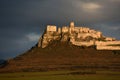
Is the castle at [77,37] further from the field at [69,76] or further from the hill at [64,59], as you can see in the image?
the field at [69,76]

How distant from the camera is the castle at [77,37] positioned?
173 meters

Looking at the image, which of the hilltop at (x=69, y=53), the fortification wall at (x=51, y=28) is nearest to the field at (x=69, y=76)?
the hilltop at (x=69, y=53)

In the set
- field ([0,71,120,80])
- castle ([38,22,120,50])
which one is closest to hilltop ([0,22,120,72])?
castle ([38,22,120,50])

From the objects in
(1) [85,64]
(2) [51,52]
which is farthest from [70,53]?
(1) [85,64]

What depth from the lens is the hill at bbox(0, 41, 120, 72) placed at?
137000 millimetres

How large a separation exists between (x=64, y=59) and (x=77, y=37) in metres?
30.2

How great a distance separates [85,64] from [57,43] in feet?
121

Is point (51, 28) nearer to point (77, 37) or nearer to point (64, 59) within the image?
point (77, 37)

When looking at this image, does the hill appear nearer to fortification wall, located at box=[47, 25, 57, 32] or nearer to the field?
fortification wall, located at box=[47, 25, 57, 32]

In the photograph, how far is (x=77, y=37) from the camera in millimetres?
181625

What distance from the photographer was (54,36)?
18338cm

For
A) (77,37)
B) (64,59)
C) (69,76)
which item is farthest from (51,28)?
(69,76)

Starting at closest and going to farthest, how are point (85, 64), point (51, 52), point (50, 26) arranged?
point (85, 64)
point (51, 52)
point (50, 26)

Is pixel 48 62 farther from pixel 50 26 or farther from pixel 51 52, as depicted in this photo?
pixel 50 26
